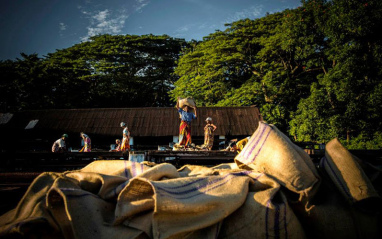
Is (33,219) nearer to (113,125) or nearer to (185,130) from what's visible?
(185,130)

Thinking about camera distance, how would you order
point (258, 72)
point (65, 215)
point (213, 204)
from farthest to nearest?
point (258, 72) → point (213, 204) → point (65, 215)

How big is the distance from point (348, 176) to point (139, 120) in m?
17.0

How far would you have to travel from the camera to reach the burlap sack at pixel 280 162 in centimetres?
148

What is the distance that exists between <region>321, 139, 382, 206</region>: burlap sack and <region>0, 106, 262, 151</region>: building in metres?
14.1

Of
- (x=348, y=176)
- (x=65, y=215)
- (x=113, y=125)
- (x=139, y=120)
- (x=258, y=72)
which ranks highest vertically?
(x=258, y=72)

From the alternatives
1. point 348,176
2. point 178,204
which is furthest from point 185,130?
point 178,204

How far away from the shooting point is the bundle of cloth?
1.18 m

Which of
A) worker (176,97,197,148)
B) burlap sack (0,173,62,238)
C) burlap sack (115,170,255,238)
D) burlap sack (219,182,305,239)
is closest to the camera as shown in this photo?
burlap sack (0,173,62,238)

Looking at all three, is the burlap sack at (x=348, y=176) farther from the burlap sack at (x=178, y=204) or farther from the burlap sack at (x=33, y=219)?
the burlap sack at (x=33, y=219)

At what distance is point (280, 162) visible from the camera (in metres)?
1.58

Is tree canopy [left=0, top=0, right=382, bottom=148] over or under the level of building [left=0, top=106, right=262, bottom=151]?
over

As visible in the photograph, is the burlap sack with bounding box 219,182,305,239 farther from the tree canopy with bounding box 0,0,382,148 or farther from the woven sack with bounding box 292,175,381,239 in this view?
the tree canopy with bounding box 0,0,382,148

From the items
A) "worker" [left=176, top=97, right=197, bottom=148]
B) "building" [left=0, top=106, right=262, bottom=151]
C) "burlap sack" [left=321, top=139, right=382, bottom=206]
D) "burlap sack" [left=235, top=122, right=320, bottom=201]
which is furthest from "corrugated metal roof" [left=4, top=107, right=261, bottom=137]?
"burlap sack" [left=321, top=139, right=382, bottom=206]

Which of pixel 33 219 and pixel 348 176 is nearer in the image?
pixel 33 219
